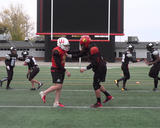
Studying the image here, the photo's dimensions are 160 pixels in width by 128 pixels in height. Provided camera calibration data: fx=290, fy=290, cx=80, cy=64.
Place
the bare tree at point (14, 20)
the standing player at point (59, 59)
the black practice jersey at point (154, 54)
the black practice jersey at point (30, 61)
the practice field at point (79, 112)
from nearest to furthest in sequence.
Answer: the practice field at point (79, 112) → the standing player at point (59, 59) → the black practice jersey at point (154, 54) → the black practice jersey at point (30, 61) → the bare tree at point (14, 20)

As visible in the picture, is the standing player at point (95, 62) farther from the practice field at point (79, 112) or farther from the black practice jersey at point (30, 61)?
the black practice jersey at point (30, 61)

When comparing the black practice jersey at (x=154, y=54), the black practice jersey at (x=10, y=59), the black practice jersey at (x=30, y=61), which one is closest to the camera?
the black practice jersey at (x=154, y=54)

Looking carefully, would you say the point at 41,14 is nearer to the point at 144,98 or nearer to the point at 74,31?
the point at 74,31

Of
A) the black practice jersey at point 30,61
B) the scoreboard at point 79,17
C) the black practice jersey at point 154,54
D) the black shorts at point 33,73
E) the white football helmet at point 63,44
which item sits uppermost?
the scoreboard at point 79,17

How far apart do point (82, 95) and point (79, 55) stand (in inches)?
86.3

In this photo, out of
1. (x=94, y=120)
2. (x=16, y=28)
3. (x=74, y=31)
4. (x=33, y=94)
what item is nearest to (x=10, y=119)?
(x=94, y=120)

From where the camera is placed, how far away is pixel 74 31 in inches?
920

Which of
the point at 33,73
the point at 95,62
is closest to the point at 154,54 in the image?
the point at 95,62

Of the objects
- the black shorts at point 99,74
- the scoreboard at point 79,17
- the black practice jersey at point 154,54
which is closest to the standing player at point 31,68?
the black shorts at point 99,74

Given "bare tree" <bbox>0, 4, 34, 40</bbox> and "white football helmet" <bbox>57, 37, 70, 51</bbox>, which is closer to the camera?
"white football helmet" <bbox>57, 37, 70, 51</bbox>

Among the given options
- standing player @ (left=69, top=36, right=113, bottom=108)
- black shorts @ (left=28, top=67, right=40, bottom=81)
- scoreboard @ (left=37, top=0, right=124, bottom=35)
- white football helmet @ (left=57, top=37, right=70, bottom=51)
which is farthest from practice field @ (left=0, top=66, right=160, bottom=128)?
scoreboard @ (left=37, top=0, right=124, bottom=35)

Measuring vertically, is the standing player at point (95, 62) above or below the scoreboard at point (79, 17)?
below

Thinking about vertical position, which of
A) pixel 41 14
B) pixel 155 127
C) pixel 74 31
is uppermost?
pixel 41 14

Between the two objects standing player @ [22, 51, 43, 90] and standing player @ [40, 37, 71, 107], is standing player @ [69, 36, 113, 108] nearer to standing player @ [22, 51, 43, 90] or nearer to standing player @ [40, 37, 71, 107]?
standing player @ [40, 37, 71, 107]
